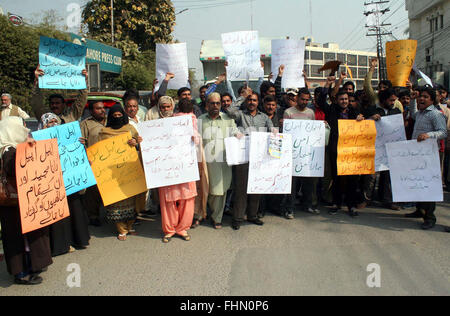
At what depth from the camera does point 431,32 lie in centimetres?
2900

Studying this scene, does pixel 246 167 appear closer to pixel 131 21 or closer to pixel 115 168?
pixel 115 168

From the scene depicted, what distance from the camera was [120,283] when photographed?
3295 millimetres

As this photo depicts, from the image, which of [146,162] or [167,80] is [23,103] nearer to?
[167,80]

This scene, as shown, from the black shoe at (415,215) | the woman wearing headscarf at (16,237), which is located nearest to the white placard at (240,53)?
the black shoe at (415,215)

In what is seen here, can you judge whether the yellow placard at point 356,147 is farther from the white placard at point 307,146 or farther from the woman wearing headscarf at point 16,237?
the woman wearing headscarf at point 16,237

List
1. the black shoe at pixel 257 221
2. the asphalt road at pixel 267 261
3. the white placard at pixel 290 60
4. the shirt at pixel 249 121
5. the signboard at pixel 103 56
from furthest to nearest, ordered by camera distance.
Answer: the signboard at pixel 103 56 → the white placard at pixel 290 60 → the black shoe at pixel 257 221 → the shirt at pixel 249 121 → the asphalt road at pixel 267 261

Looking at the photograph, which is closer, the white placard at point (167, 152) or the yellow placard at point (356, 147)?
the white placard at point (167, 152)

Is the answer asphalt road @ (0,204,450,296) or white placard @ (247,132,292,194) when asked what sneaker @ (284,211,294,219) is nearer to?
asphalt road @ (0,204,450,296)

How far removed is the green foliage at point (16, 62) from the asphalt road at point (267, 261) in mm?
10645

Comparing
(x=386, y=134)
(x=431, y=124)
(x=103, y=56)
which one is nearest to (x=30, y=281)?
(x=386, y=134)

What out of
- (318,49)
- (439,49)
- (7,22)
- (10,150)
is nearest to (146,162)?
(10,150)

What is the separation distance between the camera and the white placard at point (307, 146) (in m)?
5.01

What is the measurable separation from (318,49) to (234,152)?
7016cm
